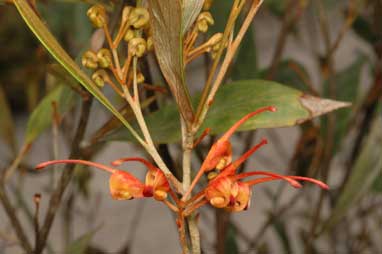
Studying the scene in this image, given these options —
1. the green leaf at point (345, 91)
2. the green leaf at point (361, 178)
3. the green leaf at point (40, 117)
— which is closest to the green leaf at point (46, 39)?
the green leaf at point (40, 117)

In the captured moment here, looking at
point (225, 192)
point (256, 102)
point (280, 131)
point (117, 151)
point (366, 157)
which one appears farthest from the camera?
point (280, 131)

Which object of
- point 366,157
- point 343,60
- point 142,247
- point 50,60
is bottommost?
point 142,247

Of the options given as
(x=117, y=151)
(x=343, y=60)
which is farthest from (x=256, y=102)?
(x=343, y=60)

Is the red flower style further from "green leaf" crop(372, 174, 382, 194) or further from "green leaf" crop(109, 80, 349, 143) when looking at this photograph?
"green leaf" crop(372, 174, 382, 194)

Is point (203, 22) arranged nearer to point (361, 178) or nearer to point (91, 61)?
point (91, 61)

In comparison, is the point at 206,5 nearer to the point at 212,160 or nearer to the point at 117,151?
the point at 212,160

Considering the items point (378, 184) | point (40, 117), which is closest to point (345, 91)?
point (378, 184)

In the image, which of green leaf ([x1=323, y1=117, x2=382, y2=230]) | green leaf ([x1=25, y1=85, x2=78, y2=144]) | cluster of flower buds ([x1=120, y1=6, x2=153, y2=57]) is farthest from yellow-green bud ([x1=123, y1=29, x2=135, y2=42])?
green leaf ([x1=323, y1=117, x2=382, y2=230])

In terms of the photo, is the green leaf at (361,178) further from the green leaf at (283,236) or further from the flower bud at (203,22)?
the flower bud at (203,22)
